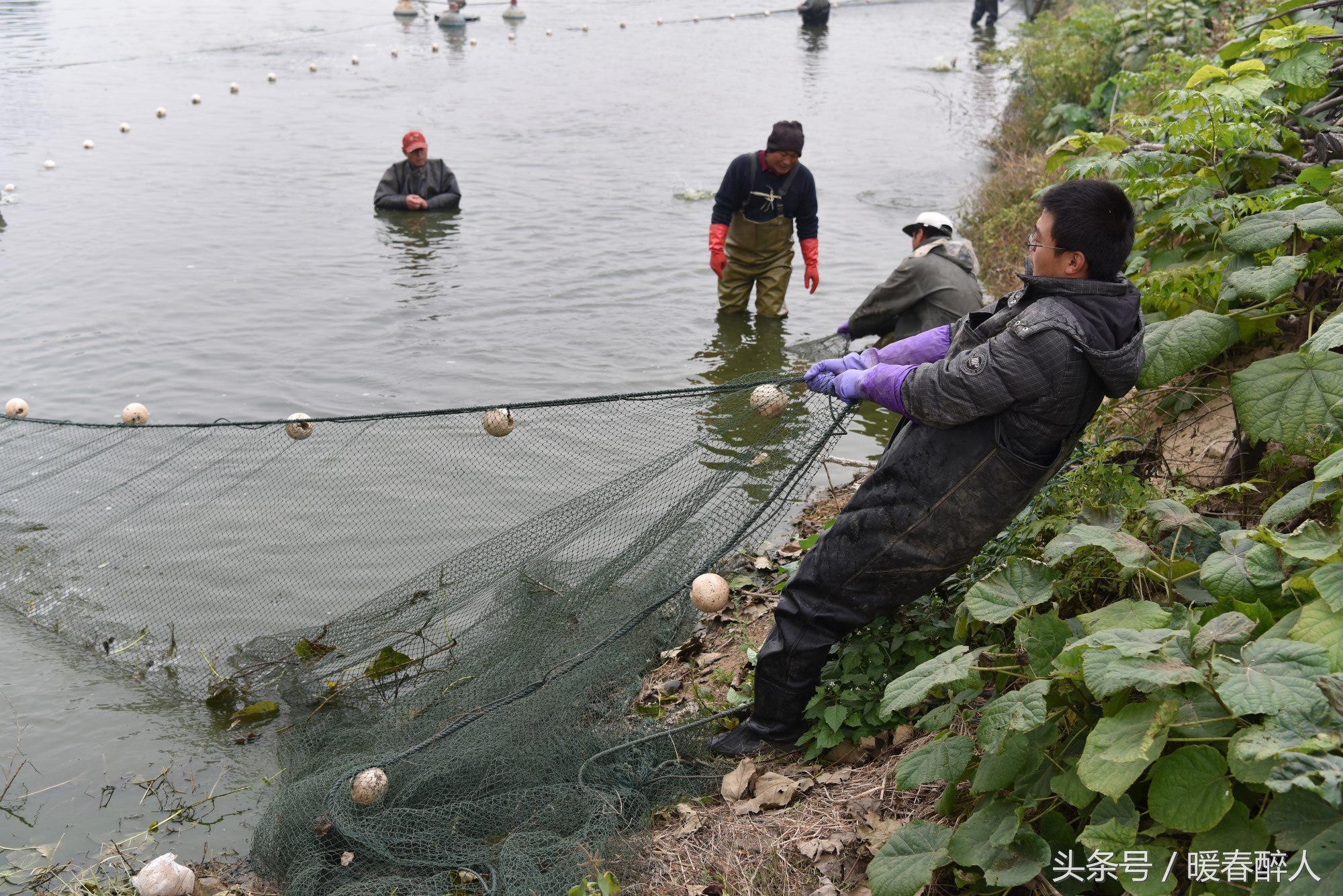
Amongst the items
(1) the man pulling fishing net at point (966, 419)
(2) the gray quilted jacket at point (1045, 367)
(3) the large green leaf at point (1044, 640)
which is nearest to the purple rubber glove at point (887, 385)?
(1) the man pulling fishing net at point (966, 419)

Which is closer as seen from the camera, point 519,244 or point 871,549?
point 871,549

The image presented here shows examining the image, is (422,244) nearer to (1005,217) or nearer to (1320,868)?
(1005,217)

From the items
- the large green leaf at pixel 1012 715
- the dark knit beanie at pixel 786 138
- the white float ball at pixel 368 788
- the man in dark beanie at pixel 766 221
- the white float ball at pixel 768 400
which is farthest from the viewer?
the man in dark beanie at pixel 766 221

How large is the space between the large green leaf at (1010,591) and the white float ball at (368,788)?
79.1 inches

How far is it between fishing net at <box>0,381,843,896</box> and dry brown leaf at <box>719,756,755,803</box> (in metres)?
0.11

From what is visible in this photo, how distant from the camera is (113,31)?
27234 mm

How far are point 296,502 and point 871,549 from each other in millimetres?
3487

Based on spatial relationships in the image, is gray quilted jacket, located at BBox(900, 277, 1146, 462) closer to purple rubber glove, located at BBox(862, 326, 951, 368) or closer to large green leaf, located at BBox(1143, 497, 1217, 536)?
large green leaf, located at BBox(1143, 497, 1217, 536)

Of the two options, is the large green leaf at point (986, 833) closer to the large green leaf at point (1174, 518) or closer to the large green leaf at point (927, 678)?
the large green leaf at point (927, 678)

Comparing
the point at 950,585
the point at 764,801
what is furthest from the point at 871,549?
the point at 764,801

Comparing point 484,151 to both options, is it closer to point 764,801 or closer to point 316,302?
point 316,302

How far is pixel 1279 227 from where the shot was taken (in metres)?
3.49

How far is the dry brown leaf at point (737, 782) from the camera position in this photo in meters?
3.44

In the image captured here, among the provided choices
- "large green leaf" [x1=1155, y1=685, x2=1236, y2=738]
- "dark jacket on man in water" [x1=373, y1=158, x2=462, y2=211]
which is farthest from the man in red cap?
"large green leaf" [x1=1155, y1=685, x2=1236, y2=738]
